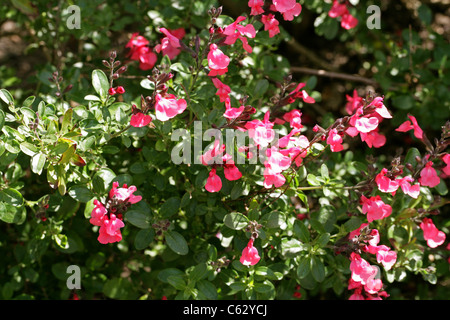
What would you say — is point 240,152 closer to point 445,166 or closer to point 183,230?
point 183,230

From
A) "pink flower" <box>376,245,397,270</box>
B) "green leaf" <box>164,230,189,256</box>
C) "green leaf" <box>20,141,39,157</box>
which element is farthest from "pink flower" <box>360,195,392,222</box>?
"green leaf" <box>20,141,39,157</box>

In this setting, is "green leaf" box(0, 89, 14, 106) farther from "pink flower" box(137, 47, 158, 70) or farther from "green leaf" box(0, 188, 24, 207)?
"pink flower" box(137, 47, 158, 70)

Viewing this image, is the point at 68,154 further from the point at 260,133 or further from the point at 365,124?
the point at 365,124

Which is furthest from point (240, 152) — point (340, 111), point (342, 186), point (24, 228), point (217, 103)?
point (340, 111)

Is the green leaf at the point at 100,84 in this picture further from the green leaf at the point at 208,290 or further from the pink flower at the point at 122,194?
the green leaf at the point at 208,290

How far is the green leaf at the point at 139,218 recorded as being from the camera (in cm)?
164

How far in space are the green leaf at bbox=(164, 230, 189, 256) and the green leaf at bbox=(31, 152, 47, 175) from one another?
453mm

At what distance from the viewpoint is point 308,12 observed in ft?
10.6

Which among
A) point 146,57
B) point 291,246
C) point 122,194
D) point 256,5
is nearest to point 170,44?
point 146,57

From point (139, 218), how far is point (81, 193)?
0.20 meters

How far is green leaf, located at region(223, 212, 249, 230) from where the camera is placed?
1.62 metres

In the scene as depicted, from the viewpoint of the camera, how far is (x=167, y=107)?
1.50 metres

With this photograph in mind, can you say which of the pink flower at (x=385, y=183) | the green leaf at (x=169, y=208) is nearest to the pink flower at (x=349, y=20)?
the pink flower at (x=385, y=183)
